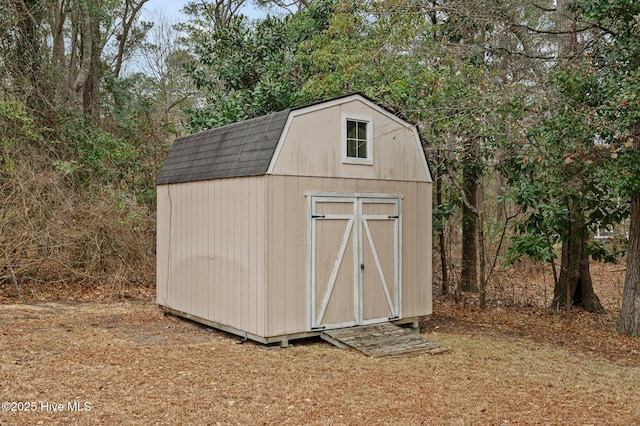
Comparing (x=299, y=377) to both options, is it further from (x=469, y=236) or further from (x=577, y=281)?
(x=469, y=236)

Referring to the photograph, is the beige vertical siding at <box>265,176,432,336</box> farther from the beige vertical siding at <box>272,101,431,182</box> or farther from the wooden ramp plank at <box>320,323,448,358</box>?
the wooden ramp plank at <box>320,323,448,358</box>

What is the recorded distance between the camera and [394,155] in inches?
334

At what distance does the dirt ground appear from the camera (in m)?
4.86

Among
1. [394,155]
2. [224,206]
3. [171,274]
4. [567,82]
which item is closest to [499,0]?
[567,82]

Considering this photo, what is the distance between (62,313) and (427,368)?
635 centimetres

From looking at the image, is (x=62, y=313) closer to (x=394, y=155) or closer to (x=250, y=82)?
(x=394, y=155)

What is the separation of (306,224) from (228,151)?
1659mm

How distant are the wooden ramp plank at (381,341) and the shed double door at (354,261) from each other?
0.49 ft

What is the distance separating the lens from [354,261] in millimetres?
7957

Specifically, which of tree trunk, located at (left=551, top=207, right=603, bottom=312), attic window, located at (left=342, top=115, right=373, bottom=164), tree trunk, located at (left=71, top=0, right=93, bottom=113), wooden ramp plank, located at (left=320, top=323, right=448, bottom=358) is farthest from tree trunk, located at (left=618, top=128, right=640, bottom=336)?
tree trunk, located at (left=71, top=0, right=93, bottom=113)

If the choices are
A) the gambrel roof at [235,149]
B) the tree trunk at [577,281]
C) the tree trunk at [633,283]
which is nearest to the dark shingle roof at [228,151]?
the gambrel roof at [235,149]

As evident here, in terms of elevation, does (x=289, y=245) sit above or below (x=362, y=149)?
below

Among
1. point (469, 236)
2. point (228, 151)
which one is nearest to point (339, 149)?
point (228, 151)

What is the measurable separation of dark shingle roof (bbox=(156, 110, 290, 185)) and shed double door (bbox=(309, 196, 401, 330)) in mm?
997
